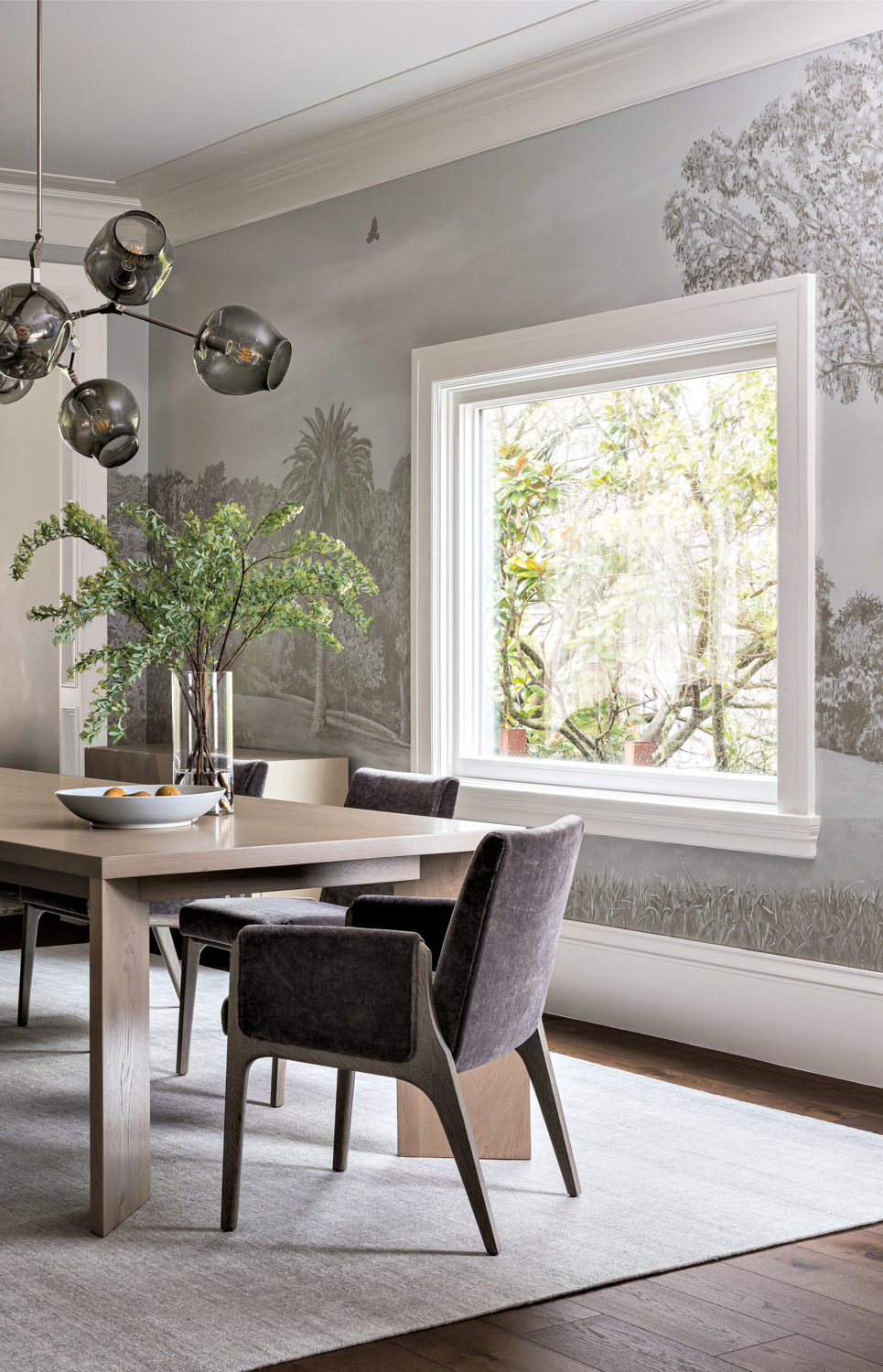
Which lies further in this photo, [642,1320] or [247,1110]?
[247,1110]

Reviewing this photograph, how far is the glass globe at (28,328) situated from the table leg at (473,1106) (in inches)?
52.2

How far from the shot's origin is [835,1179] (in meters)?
2.92

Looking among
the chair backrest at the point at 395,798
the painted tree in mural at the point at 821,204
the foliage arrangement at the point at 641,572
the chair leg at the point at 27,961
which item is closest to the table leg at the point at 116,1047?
the chair backrest at the point at 395,798

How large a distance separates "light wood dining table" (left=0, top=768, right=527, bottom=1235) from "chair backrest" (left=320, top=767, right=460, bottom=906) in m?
0.53

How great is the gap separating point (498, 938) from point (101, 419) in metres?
1.68

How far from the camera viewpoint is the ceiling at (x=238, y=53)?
414cm

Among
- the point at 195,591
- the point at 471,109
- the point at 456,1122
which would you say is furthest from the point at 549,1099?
the point at 471,109

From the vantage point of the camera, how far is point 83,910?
12.4ft

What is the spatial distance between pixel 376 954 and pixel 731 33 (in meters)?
2.91

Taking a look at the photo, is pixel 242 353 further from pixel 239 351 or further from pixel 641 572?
pixel 641 572

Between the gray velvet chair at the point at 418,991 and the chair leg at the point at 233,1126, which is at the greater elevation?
the gray velvet chair at the point at 418,991

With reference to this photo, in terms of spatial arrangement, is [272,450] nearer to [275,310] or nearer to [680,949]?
[275,310]

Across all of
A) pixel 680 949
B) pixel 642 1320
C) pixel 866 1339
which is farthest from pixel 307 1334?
pixel 680 949

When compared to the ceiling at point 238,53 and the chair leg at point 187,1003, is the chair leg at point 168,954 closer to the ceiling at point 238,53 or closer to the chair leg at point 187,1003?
the chair leg at point 187,1003
